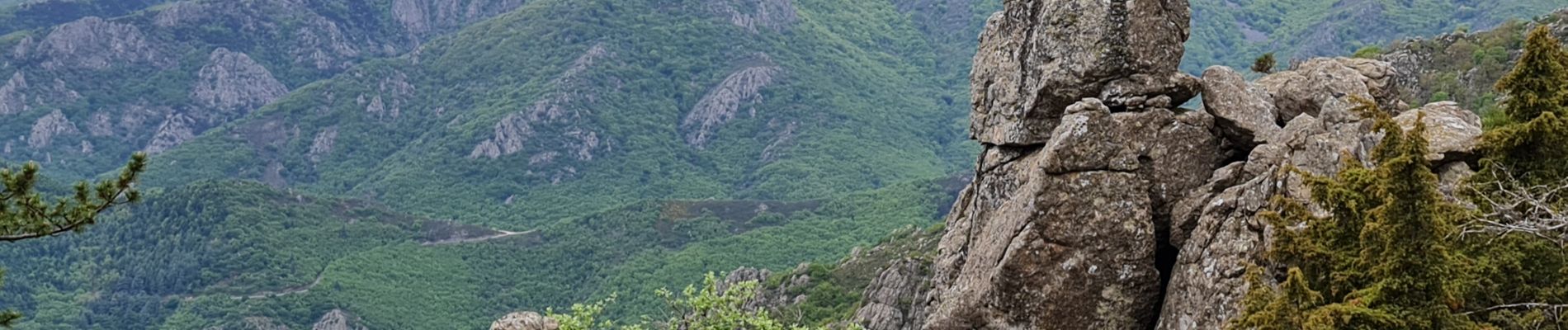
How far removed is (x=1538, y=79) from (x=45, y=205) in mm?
25375

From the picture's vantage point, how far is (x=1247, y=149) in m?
26.8

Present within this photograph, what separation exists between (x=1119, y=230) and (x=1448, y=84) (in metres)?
80.8

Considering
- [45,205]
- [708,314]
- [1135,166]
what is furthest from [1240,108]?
[45,205]

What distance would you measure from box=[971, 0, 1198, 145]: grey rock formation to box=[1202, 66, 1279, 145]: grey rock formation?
46cm

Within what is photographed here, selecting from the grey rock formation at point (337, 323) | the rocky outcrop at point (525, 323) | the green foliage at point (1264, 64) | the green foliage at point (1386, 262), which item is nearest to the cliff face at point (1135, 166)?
the green foliage at point (1386, 262)

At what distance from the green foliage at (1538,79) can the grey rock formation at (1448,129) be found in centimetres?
110

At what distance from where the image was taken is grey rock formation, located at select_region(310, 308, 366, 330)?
19475 cm

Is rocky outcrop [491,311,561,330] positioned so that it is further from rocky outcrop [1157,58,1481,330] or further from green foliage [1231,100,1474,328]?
green foliage [1231,100,1474,328]

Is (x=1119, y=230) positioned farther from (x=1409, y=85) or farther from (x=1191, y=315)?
(x=1409, y=85)

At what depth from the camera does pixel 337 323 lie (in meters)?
195

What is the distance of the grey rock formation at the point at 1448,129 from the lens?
23531mm

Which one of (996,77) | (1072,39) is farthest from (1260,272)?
(996,77)

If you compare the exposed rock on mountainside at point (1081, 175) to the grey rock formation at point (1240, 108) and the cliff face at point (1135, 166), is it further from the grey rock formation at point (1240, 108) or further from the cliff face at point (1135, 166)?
the grey rock formation at point (1240, 108)

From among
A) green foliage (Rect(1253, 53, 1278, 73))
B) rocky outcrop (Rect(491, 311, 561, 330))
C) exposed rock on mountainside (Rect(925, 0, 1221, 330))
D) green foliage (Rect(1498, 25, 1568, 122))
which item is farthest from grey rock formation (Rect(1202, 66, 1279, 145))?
rocky outcrop (Rect(491, 311, 561, 330))
